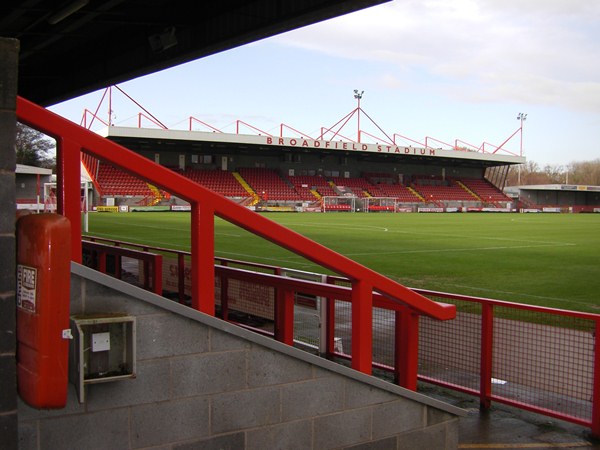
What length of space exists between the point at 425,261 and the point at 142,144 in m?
54.4

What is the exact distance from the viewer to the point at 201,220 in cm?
357

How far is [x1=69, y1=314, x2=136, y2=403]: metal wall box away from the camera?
3.13 meters

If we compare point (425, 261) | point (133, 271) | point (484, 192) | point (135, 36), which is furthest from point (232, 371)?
A: point (484, 192)

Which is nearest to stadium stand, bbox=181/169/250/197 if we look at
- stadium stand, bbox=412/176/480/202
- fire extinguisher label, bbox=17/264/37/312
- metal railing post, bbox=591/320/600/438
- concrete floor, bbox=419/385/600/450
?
stadium stand, bbox=412/176/480/202

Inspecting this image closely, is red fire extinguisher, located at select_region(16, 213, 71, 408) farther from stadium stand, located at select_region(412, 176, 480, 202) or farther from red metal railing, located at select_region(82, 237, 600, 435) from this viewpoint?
stadium stand, located at select_region(412, 176, 480, 202)

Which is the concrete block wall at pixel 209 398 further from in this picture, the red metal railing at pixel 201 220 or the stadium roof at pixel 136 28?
the stadium roof at pixel 136 28

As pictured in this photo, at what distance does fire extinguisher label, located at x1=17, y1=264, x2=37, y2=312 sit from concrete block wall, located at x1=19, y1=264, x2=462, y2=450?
331mm

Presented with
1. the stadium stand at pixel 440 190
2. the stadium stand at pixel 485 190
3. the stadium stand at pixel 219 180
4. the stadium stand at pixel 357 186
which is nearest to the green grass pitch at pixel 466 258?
the stadium stand at pixel 219 180

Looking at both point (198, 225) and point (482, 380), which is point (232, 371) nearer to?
point (198, 225)

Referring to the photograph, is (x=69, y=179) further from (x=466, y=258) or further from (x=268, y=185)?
(x=268, y=185)

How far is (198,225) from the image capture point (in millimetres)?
3586

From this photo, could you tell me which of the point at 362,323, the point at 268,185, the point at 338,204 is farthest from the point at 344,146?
the point at 362,323

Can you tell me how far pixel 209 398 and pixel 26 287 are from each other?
1237 mm

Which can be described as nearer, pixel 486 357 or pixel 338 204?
pixel 486 357
